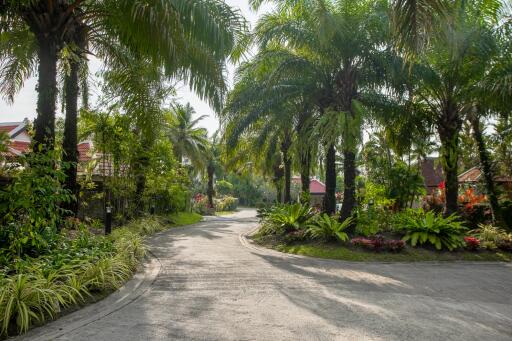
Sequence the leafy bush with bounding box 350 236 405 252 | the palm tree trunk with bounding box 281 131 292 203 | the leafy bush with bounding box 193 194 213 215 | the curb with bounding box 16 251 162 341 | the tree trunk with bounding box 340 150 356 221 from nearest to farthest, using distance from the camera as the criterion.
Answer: the curb with bounding box 16 251 162 341, the leafy bush with bounding box 350 236 405 252, the tree trunk with bounding box 340 150 356 221, the palm tree trunk with bounding box 281 131 292 203, the leafy bush with bounding box 193 194 213 215

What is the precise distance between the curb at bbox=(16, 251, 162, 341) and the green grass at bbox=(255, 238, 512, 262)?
480 centimetres

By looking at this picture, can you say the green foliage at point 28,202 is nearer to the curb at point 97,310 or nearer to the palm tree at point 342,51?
the curb at point 97,310

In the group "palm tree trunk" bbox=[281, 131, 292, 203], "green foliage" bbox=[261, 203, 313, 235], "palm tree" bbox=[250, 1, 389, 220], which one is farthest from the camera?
"palm tree trunk" bbox=[281, 131, 292, 203]

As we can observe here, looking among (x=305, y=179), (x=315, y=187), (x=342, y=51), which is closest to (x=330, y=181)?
(x=342, y=51)

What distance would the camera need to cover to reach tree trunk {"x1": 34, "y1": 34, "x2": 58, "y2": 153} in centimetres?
844

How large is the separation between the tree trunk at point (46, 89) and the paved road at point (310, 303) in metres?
3.96

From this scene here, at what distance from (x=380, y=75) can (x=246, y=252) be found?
7025mm

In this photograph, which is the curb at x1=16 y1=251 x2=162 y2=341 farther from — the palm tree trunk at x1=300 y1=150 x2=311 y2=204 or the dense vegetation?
the palm tree trunk at x1=300 y1=150 x2=311 y2=204

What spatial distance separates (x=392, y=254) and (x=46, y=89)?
9477 millimetres

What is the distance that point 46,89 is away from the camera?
8.48 meters

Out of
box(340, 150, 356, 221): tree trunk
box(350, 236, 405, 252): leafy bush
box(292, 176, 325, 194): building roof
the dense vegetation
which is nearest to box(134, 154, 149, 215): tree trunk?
the dense vegetation

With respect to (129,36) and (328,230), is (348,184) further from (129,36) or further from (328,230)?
(129,36)

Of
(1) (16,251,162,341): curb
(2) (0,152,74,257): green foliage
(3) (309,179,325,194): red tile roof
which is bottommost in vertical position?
(1) (16,251,162,341): curb

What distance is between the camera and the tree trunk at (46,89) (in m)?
8.44
